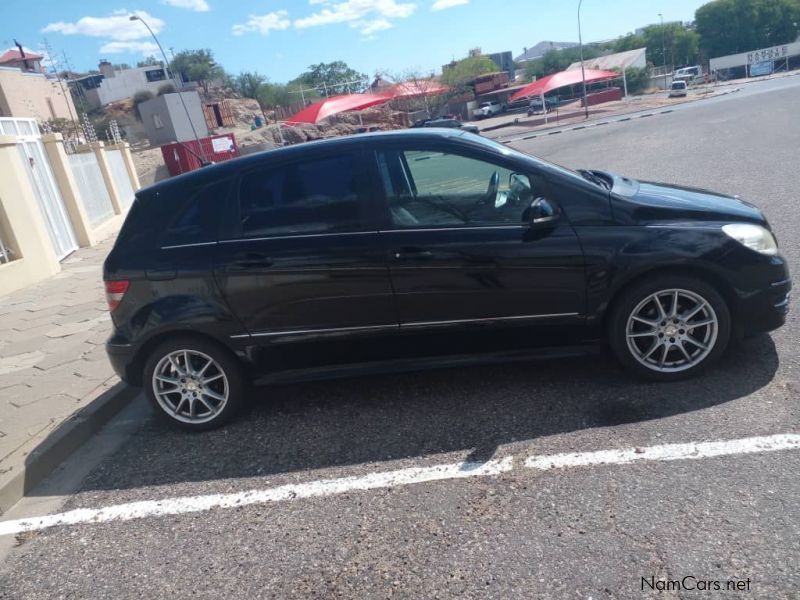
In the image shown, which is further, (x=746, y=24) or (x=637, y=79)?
(x=746, y=24)

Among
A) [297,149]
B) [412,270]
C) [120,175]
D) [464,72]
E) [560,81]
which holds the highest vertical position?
[464,72]

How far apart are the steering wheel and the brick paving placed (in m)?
3.55

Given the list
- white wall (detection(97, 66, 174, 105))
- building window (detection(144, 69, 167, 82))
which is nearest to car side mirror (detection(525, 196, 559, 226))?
white wall (detection(97, 66, 174, 105))

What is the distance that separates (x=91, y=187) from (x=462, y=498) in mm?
14555

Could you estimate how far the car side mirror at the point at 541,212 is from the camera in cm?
373

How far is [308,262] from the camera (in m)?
3.94

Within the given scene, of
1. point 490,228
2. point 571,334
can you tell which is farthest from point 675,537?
point 490,228

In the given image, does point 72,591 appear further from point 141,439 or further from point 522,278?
point 522,278

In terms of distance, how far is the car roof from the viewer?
4074 mm

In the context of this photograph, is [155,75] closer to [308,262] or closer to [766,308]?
[308,262]

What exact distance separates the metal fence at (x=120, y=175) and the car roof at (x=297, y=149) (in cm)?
1422

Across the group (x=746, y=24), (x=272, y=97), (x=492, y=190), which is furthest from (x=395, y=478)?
(x=746, y=24)

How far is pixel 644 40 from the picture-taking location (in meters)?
105

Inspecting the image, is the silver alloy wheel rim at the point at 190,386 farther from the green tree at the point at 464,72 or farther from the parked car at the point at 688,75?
the parked car at the point at 688,75
